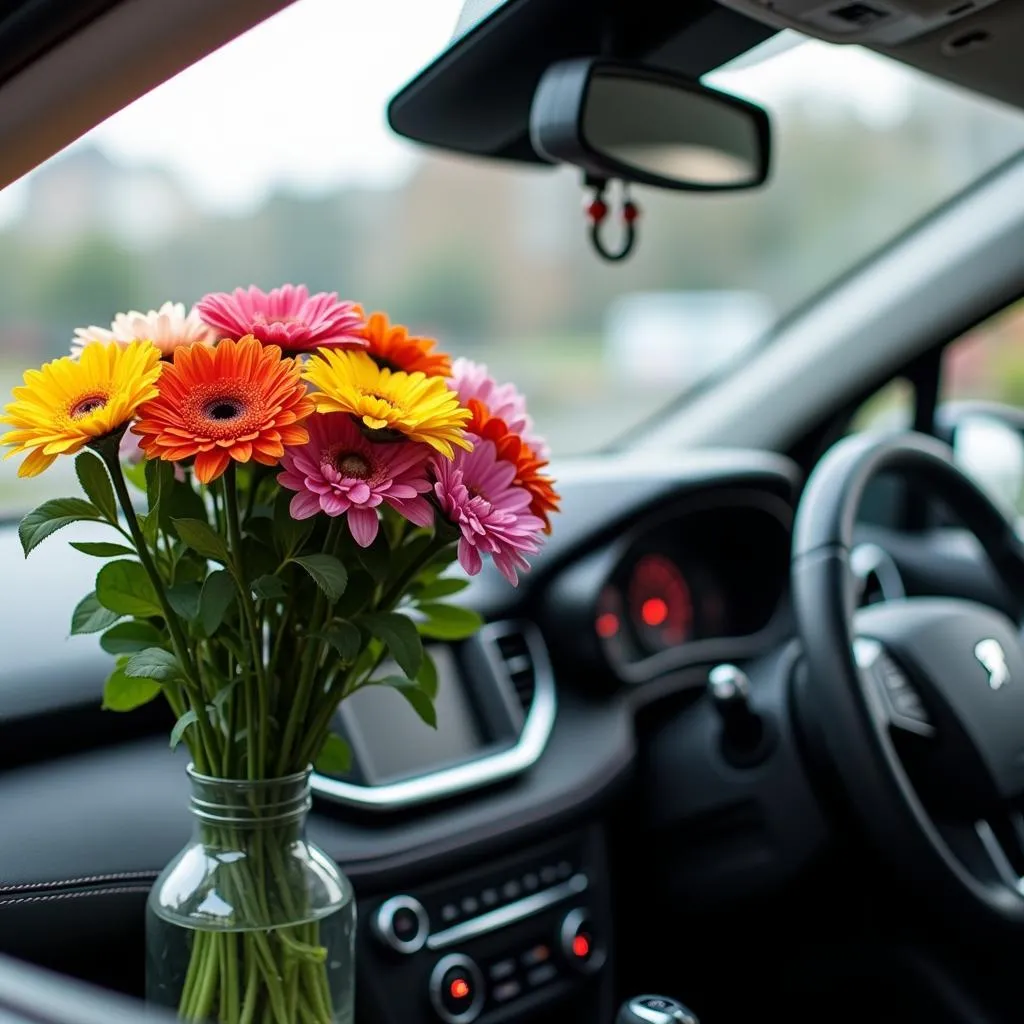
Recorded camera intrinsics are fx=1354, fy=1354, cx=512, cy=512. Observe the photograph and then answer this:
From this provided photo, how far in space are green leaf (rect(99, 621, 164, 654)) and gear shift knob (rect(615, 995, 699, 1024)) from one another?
54 centimetres

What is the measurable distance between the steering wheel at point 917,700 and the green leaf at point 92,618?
2.59 ft

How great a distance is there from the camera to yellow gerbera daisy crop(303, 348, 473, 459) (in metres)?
0.85

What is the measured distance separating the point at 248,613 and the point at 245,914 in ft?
0.69

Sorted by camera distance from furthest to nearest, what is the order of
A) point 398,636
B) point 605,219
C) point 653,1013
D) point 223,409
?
1. point 605,219
2. point 653,1013
3. point 398,636
4. point 223,409

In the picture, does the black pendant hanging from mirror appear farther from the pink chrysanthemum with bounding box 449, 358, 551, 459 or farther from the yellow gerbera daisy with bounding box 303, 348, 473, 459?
the yellow gerbera daisy with bounding box 303, 348, 473, 459

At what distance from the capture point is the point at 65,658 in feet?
4.61

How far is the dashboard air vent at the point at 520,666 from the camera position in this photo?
175 centimetres

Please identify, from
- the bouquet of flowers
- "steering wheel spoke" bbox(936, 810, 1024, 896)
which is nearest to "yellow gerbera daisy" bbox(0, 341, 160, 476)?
the bouquet of flowers

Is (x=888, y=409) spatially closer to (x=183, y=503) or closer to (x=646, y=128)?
(x=646, y=128)

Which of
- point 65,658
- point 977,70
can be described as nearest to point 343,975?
point 65,658

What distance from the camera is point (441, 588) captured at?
1.08 m

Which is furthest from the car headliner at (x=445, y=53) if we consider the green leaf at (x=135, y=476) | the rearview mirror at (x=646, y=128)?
the green leaf at (x=135, y=476)

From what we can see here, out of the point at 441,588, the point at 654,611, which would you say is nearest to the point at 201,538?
the point at 441,588

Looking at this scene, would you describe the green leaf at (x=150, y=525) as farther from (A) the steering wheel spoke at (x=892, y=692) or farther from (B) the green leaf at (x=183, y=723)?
(A) the steering wheel spoke at (x=892, y=692)
